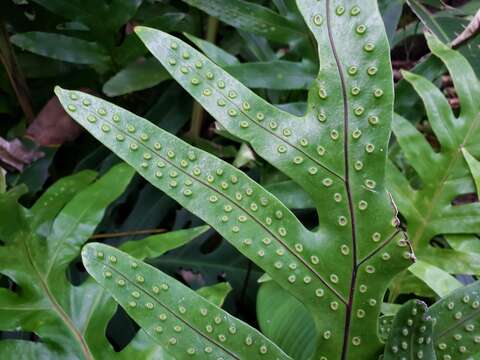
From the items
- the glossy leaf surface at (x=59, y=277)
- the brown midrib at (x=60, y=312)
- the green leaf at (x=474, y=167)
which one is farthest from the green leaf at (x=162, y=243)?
the green leaf at (x=474, y=167)

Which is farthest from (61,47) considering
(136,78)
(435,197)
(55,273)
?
(435,197)

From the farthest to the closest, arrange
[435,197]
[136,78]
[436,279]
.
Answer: [136,78]
[435,197]
[436,279]

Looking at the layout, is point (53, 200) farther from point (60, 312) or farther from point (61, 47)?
point (61, 47)

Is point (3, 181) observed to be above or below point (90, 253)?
below

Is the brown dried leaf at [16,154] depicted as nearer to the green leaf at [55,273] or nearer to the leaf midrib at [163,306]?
the green leaf at [55,273]

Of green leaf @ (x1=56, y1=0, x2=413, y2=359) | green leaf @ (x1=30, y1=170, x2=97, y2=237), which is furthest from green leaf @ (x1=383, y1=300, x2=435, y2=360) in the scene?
green leaf @ (x1=30, y1=170, x2=97, y2=237)

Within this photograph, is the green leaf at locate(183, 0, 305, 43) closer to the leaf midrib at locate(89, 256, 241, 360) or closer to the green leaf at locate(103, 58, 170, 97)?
the green leaf at locate(103, 58, 170, 97)

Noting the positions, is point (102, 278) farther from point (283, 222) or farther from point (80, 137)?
point (80, 137)
